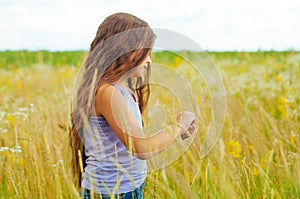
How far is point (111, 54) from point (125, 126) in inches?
15.3

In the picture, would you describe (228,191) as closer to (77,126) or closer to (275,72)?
(77,126)

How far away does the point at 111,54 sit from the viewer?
187 centimetres

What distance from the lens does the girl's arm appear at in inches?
63.5

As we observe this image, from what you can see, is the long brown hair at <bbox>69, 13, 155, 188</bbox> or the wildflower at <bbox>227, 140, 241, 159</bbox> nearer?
the long brown hair at <bbox>69, 13, 155, 188</bbox>

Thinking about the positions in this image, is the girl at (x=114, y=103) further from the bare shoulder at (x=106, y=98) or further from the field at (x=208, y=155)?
the field at (x=208, y=155)

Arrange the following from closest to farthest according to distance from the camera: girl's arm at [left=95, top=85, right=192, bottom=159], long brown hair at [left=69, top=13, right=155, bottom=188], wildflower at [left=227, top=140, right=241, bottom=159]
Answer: girl's arm at [left=95, top=85, right=192, bottom=159]
long brown hair at [left=69, top=13, right=155, bottom=188]
wildflower at [left=227, top=140, right=241, bottom=159]

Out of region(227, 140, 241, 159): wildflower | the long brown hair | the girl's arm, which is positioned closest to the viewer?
the girl's arm

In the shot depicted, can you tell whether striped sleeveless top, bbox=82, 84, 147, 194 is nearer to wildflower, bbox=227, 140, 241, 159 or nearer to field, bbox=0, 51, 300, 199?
field, bbox=0, 51, 300, 199

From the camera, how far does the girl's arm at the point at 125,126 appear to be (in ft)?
5.29

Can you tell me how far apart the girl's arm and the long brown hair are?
0.22ft

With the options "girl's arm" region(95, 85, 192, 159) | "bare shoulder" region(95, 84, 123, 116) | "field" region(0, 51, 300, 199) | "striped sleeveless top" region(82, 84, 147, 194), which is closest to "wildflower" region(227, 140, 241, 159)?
"field" region(0, 51, 300, 199)

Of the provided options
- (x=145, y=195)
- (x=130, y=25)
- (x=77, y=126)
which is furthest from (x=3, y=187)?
(x=130, y=25)

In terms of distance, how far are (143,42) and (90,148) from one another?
51cm

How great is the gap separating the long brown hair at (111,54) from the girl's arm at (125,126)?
7 centimetres
